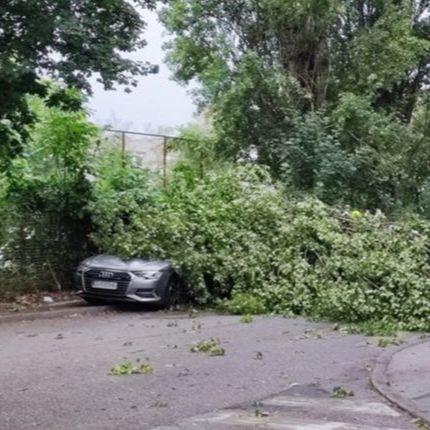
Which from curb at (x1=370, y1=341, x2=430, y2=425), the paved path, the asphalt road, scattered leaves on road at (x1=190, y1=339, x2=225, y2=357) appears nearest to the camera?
the asphalt road

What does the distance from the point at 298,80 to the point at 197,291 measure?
8.53 metres

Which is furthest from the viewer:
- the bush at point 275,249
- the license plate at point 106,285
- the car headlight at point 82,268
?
the car headlight at point 82,268

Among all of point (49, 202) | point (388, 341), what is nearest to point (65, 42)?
point (388, 341)

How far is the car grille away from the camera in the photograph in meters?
15.1

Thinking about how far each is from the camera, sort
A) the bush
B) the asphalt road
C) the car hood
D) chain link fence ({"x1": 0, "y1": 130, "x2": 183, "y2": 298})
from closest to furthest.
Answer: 1. the asphalt road
2. the bush
3. the car hood
4. chain link fence ({"x1": 0, "y1": 130, "x2": 183, "y2": 298})

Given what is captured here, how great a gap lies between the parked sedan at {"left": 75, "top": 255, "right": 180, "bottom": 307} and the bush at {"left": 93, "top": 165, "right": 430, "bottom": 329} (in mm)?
325

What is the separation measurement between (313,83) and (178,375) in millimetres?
14732

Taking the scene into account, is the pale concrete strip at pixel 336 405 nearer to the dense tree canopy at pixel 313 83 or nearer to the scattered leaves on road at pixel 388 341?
the scattered leaves on road at pixel 388 341

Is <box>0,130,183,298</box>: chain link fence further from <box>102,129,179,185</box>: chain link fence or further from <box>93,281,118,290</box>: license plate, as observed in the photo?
<box>93,281,118,290</box>: license plate

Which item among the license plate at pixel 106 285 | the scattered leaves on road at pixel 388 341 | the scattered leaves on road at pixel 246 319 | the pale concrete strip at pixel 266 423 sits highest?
the pale concrete strip at pixel 266 423

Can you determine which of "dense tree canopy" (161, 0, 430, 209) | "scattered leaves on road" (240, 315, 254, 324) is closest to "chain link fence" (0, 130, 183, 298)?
"dense tree canopy" (161, 0, 430, 209)

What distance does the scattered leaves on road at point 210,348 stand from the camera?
1021 cm

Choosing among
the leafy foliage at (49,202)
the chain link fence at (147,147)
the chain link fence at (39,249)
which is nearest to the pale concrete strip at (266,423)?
the chain link fence at (39,249)

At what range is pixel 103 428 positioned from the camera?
253 inches
